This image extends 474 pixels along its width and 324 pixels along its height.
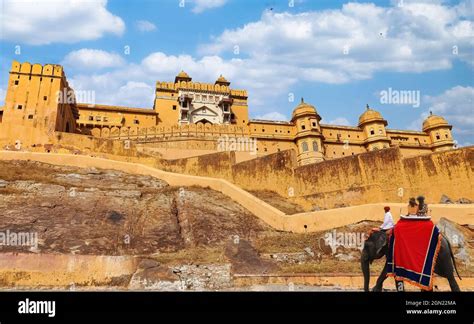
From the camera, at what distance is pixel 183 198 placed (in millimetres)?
A: 19234

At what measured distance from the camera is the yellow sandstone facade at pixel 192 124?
108ft

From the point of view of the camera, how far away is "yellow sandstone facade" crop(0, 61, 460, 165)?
32844 mm


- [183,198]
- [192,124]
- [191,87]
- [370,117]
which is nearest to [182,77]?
[191,87]

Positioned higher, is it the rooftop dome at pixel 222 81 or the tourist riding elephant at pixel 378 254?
the rooftop dome at pixel 222 81

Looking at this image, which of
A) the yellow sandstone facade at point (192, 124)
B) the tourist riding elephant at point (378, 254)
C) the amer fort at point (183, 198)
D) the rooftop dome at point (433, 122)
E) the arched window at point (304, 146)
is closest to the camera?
the tourist riding elephant at point (378, 254)

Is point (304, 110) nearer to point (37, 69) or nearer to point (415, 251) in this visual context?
point (37, 69)

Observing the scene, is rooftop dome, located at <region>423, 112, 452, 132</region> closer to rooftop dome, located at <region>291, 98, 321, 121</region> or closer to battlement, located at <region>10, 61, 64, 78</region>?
rooftop dome, located at <region>291, 98, 321, 121</region>

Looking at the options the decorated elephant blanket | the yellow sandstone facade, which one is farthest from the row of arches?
the decorated elephant blanket

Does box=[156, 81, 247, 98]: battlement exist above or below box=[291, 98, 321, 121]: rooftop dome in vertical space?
above

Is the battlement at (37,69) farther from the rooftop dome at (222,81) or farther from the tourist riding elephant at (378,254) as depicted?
the tourist riding elephant at (378,254)

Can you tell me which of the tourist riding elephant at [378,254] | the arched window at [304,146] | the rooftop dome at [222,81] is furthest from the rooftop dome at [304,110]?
the tourist riding elephant at [378,254]

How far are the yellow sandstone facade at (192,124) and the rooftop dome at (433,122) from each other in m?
0.12

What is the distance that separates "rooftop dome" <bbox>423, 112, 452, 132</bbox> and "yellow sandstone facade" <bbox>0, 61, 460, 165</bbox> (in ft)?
0.41
